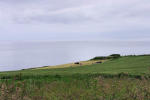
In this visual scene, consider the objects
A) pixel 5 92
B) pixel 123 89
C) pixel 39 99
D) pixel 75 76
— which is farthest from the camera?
pixel 75 76

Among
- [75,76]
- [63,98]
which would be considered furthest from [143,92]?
[75,76]

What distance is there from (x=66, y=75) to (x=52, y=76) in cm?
69

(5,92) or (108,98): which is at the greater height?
(5,92)

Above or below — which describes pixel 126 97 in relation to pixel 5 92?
below

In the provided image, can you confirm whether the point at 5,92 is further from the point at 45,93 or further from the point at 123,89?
the point at 123,89

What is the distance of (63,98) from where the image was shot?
16.5 feet

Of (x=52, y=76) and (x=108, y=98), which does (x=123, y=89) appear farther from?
(x=52, y=76)

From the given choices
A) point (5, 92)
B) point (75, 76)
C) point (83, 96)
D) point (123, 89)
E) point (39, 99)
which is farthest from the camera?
point (75, 76)

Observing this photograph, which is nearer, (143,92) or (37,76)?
(143,92)

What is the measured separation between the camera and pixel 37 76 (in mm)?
10359

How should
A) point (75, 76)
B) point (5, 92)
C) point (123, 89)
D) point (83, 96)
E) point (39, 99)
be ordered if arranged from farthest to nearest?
point (75, 76) < point (123, 89) < point (83, 96) < point (39, 99) < point (5, 92)

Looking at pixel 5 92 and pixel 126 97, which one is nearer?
pixel 5 92

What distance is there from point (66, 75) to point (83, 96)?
16.7 ft

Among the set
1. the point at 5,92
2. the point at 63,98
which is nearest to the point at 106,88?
the point at 63,98
